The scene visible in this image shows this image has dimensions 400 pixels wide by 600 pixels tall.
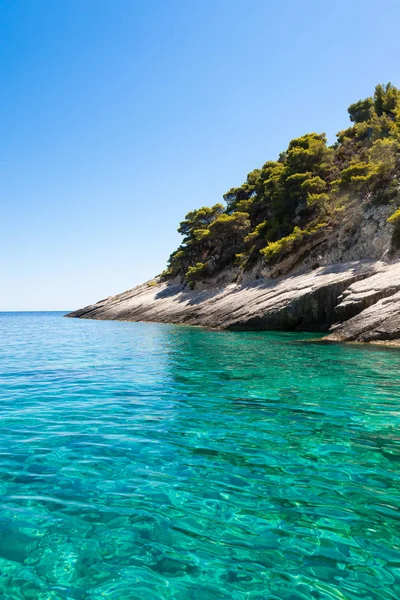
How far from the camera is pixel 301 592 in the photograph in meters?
3.41

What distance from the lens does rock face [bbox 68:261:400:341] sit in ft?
78.8

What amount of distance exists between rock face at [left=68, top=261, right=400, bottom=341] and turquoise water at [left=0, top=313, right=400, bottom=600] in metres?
13.0

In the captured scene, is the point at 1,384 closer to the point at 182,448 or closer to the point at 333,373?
the point at 182,448

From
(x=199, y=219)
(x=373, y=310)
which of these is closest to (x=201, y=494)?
(x=373, y=310)

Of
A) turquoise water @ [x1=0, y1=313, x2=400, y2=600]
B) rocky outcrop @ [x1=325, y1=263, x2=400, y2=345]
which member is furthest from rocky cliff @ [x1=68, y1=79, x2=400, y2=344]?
turquoise water @ [x1=0, y1=313, x2=400, y2=600]

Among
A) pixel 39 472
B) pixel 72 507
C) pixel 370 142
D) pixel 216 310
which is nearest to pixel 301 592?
pixel 72 507

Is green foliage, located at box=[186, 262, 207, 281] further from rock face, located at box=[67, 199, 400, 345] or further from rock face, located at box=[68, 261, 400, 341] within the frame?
A: rock face, located at box=[67, 199, 400, 345]

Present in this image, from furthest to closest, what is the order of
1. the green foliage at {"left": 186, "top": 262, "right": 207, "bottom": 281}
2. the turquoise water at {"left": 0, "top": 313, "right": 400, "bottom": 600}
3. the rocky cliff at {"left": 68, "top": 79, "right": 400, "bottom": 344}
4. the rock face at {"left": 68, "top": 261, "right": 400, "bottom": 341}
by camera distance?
the green foliage at {"left": 186, "top": 262, "right": 207, "bottom": 281} < the rocky cliff at {"left": 68, "top": 79, "right": 400, "bottom": 344} < the rock face at {"left": 68, "top": 261, "right": 400, "bottom": 341} < the turquoise water at {"left": 0, "top": 313, "right": 400, "bottom": 600}

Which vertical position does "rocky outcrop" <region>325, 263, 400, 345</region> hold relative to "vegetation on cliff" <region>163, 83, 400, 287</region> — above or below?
below

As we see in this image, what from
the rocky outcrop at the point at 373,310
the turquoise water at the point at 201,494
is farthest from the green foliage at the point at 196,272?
the turquoise water at the point at 201,494

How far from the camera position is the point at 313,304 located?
31.8 metres

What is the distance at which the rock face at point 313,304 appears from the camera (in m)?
24.0

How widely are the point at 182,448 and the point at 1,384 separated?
958 cm

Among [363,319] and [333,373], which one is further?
[363,319]
